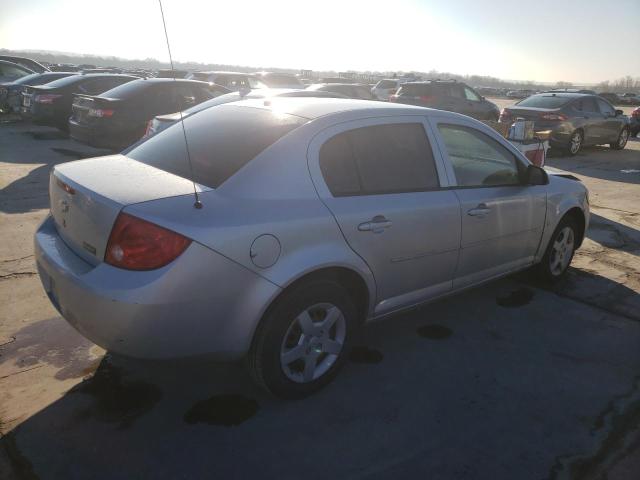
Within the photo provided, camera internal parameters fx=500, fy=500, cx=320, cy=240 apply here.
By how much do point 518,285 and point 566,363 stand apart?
137 cm

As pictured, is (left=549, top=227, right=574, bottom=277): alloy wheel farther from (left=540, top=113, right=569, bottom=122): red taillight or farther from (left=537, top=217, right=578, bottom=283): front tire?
(left=540, top=113, right=569, bottom=122): red taillight

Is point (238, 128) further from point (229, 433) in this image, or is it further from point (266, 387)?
point (229, 433)

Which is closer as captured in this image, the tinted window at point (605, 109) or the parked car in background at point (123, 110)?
the parked car in background at point (123, 110)

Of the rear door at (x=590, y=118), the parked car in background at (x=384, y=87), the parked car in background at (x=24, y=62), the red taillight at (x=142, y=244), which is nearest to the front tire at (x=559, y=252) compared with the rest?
the red taillight at (x=142, y=244)

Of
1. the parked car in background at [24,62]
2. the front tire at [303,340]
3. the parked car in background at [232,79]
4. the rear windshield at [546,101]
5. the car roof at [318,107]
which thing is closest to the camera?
the front tire at [303,340]

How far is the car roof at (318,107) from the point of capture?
9.82 feet

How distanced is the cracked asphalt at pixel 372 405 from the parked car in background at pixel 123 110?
4890mm

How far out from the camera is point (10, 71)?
16.8 m

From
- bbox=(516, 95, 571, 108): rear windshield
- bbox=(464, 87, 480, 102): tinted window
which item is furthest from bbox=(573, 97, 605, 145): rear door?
bbox=(464, 87, 480, 102): tinted window

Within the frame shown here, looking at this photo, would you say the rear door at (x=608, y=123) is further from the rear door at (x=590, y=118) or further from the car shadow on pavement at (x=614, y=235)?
the car shadow on pavement at (x=614, y=235)

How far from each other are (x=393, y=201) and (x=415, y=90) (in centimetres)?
1363

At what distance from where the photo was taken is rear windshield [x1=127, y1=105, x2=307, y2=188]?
2.68 metres

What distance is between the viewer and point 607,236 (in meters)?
6.21

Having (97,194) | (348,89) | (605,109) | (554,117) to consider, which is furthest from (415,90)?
(97,194)
